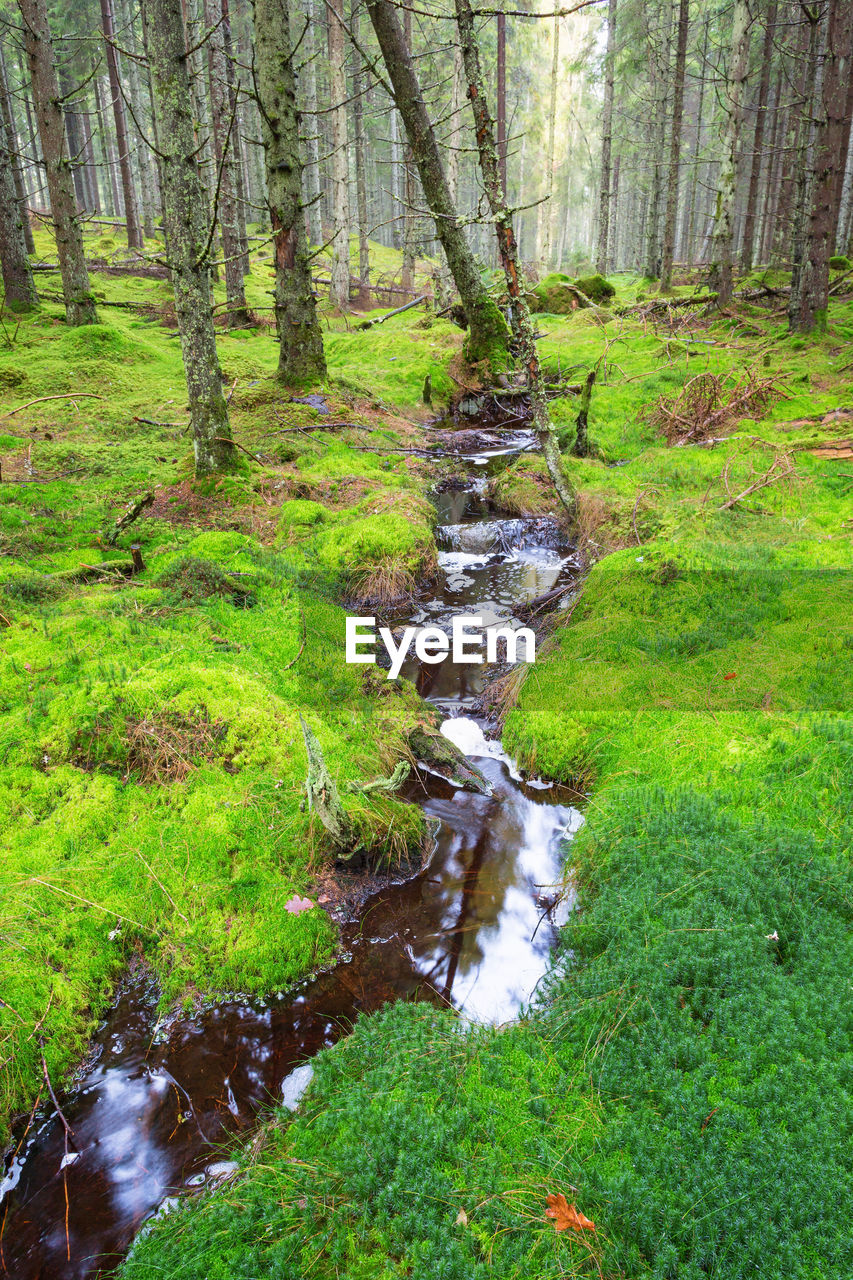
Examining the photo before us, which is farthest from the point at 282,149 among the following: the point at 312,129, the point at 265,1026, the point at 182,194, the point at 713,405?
the point at 312,129

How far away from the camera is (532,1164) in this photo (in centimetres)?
231

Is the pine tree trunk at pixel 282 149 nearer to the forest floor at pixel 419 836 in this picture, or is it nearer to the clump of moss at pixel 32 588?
the forest floor at pixel 419 836

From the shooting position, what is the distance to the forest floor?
221 centimetres

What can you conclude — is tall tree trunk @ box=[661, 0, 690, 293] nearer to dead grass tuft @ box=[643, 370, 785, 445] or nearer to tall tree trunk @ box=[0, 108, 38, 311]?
dead grass tuft @ box=[643, 370, 785, 445]

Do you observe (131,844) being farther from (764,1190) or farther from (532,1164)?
(764,1190)

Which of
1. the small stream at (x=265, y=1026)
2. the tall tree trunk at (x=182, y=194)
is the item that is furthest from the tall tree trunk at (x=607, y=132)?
the small stream at (x=265, y=1026)

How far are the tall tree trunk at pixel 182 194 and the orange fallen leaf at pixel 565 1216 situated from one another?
24.0 ft

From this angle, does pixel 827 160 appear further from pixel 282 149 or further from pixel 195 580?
pixel 195 580

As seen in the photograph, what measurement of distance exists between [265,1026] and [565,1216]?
5.71 ft

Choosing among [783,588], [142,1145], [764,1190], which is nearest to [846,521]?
[783,588]

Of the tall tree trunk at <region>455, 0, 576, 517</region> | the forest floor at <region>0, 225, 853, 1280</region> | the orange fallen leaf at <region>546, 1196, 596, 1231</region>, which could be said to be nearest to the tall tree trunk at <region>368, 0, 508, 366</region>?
the tall tree trunk at <region>455, 0, 576, 517</region>

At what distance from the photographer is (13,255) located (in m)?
14.2

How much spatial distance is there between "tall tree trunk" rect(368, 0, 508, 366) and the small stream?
8.46m

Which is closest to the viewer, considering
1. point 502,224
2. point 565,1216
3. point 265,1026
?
point 565,1216
